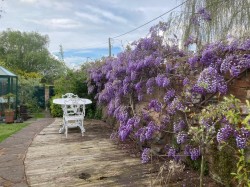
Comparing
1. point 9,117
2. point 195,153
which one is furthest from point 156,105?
point 9,117

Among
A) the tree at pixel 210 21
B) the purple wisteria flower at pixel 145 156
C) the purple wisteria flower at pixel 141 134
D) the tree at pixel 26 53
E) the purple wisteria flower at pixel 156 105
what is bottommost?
the purple wisteria flower at pixel 145 156

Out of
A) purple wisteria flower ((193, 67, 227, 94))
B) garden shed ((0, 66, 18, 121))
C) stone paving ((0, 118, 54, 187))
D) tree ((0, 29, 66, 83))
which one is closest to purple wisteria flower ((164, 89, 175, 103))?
purple wisteria flower ((193, 67, 227, 94))

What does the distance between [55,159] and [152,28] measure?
9.80ft

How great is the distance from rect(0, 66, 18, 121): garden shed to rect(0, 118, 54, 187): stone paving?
10.6 ft

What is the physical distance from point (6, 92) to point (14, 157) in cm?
649

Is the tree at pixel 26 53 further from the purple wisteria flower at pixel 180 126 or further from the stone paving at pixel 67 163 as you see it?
the purple wisteria flower at pixel 180 126

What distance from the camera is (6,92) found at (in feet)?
34.4

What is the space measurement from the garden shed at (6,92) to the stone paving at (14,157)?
3221mm

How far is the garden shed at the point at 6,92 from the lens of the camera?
32.8 feet

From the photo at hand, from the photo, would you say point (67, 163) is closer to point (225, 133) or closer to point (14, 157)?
point (14, 157)

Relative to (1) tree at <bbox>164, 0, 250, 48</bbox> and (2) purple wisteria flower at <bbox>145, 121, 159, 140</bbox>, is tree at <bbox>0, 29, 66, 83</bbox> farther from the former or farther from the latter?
(1) tree at <bbox>164, 0, 250, 48</bbox>

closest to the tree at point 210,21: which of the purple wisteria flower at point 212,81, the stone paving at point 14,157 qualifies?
the purple wisteria flower at point 212,81

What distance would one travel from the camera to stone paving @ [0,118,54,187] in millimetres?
3551

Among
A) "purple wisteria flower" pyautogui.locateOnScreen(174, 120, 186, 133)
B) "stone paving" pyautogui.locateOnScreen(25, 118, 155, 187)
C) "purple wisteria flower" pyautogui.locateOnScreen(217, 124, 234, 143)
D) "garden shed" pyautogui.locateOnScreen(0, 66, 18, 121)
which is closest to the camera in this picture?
"purple wisteria flower" pyautogui.locateOnScreen(217, 124, 234, 143)
